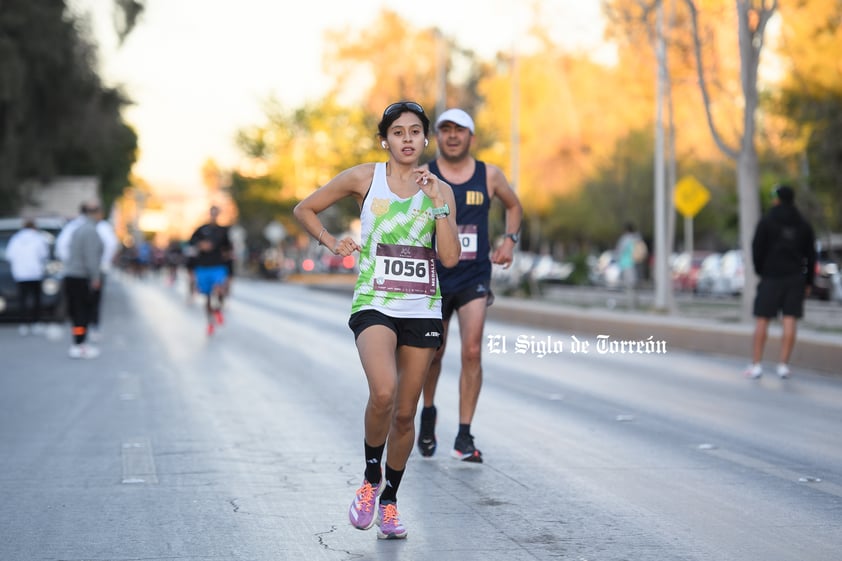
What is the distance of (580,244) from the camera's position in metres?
94.6

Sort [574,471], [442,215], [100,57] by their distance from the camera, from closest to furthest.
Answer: [442,215] → [574,471] → [100,57]

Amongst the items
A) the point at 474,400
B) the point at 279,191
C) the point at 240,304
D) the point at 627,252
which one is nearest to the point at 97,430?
the point at 474,400

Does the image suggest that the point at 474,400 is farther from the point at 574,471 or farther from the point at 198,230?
the point at 198,230

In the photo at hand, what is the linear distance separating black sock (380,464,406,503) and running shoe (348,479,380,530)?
0.33 ft

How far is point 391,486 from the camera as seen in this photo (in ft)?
21.6

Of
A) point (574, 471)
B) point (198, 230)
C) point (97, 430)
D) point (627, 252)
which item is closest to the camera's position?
point (574, 471)

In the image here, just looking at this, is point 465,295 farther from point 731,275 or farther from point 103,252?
point 731,275

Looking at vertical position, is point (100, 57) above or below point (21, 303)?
above

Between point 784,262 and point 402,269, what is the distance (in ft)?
29.3

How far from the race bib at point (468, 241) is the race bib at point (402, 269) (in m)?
2.37

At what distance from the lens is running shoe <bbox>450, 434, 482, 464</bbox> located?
8.79 m

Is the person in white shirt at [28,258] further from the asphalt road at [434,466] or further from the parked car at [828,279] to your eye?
the parked car at [828,279]

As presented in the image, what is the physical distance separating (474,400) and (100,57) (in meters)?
32.4

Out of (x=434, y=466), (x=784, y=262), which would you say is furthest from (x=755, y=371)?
(x=434, y=466)
